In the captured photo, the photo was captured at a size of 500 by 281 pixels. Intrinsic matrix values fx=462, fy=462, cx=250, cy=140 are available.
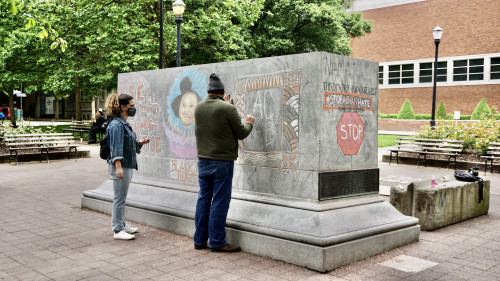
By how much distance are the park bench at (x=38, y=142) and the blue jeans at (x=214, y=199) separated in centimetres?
1147

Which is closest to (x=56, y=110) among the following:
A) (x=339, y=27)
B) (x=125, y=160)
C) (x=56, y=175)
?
(x=339, y=27)

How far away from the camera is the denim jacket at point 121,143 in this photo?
Result: 5.93 m

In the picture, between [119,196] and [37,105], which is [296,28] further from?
[37,105]

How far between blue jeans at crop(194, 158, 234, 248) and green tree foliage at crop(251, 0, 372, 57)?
70.7 ft

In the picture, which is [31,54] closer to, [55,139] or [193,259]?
[55,139]

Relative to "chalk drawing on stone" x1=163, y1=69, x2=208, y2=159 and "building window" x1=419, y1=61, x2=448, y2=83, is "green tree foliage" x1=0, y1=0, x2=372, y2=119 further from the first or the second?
"building window" x1=419, y1=61, x2=448, y2=83

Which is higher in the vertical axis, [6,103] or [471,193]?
[6,103]

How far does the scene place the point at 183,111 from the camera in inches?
270

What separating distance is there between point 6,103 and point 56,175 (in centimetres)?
6263

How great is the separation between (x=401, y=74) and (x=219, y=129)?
130 ft

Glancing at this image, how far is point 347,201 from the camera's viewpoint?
5.40m

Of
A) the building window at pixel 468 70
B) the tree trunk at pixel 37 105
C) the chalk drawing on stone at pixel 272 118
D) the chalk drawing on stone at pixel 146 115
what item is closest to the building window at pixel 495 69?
the building window at pixel 468 70

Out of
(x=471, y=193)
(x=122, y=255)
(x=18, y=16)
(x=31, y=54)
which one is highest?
(x=18, y=16)

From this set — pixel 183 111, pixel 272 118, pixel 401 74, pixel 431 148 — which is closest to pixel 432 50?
pixel 401 74
